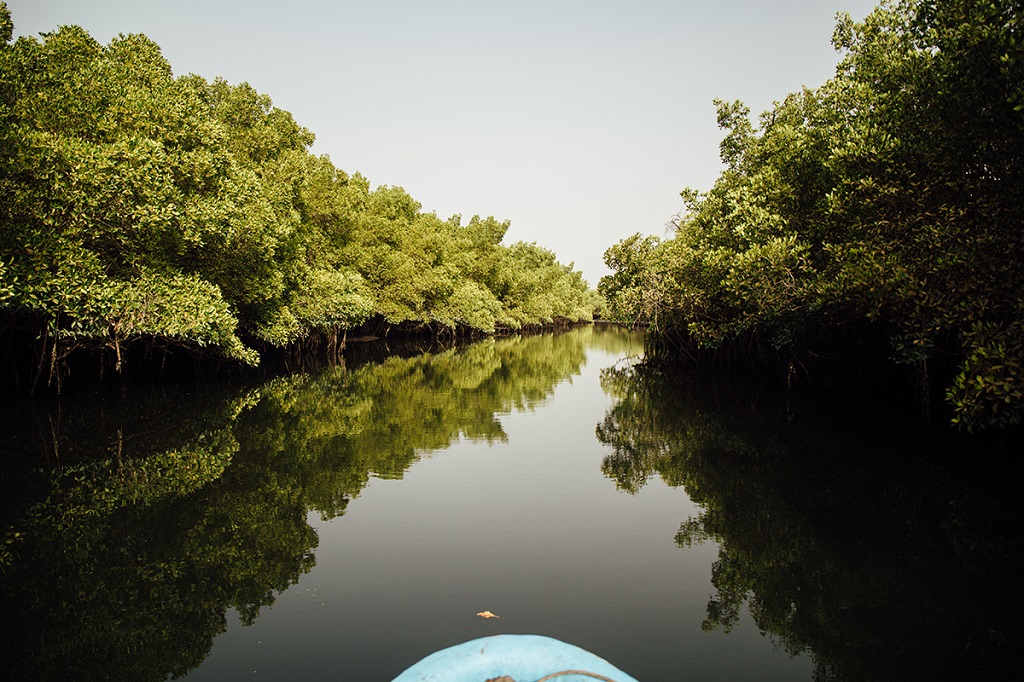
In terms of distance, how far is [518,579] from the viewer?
18.9 ft

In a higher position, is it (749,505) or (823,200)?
(823,200)

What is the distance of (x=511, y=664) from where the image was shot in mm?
3146

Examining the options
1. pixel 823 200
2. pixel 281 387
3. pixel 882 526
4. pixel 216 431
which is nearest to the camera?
pixel 882 526

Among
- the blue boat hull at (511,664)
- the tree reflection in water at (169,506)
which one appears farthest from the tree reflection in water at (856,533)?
the tree reflection in water at (169,506)

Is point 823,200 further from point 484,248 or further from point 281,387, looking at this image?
point 484,248

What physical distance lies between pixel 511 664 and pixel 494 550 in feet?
11.2

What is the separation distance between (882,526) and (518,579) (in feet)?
15.0

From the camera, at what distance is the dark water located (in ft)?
14.9

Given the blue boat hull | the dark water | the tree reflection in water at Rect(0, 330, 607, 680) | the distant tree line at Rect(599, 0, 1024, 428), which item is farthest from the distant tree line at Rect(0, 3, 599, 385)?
the distant tree line at Rect(599, 0, 1024, 428)

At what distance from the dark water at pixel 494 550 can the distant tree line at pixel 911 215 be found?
226cm

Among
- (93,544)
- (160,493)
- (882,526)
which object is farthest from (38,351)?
(882,526)

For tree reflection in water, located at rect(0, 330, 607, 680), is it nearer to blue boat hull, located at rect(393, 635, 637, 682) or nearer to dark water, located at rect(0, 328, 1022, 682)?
dark water, located at rect(0, 328, 1022, 682)

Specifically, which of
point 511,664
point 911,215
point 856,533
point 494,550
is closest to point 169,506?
point 494,550

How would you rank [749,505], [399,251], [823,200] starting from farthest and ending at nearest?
1. [399,251]
2. [823,200]
3. [749,505]
